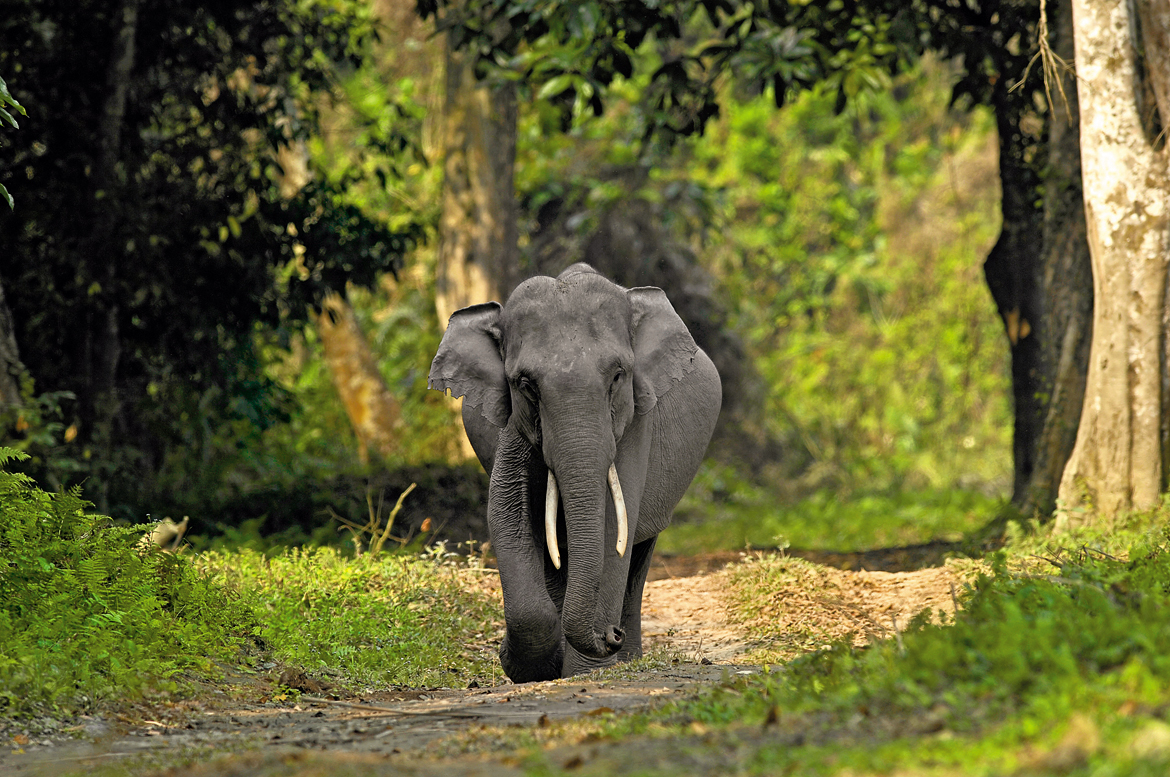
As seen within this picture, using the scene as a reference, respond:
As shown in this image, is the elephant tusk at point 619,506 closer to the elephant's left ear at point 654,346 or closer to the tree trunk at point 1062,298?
the elephant's left ear at point 654,346

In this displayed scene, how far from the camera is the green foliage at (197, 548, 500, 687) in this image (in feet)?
23.4

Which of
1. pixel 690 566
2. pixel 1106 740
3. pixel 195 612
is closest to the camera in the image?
pixel 1106 740

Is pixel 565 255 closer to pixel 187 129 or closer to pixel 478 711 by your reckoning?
pixel 187 129

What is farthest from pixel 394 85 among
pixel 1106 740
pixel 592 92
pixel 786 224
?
pixel 1106 740

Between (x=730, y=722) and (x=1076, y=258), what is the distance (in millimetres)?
7248

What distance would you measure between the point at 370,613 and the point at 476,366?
6.68 ft

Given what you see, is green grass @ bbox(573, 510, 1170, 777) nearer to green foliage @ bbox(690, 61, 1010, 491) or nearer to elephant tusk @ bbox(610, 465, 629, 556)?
elephant tusk @ bbox(610, 465, 629, 556)

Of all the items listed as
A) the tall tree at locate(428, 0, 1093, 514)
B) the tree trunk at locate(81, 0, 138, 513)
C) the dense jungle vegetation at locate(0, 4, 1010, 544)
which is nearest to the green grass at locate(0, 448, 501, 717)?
the dense jungle vegetation at locate(0, 4, 1010, 544)

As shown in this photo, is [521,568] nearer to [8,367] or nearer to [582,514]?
[582,514]

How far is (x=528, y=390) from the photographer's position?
652cm

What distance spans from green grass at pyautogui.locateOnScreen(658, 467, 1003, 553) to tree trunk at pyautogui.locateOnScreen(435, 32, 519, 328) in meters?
3.89

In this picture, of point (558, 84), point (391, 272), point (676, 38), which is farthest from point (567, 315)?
point (391, 272)

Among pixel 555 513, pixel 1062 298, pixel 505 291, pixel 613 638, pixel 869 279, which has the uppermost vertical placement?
pixel 869 279

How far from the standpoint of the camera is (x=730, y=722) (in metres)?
4.35
